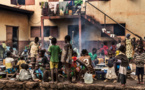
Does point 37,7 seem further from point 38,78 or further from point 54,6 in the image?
point 38,78

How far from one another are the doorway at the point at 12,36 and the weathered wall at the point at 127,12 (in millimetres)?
6292

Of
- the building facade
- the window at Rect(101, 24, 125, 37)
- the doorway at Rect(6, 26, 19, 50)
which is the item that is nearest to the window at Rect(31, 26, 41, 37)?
the building facade

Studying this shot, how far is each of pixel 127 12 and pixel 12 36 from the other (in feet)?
28.2

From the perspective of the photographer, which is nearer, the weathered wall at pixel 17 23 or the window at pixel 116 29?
the weathered wall at pixel 17 23

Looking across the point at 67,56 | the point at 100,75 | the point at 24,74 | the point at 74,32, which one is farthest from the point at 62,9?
the point at 67,56

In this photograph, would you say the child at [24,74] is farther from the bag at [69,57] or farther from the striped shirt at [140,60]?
the striped shirt at [140,60]

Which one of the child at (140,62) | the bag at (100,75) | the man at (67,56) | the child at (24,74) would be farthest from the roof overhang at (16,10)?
the child at (140,62)

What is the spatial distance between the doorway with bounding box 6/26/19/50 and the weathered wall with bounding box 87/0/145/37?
629cm

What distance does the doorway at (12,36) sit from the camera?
17959 millimetres

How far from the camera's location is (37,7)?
19.9 m

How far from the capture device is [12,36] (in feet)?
60.5

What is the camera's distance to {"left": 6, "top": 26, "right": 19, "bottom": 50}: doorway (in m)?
18.0

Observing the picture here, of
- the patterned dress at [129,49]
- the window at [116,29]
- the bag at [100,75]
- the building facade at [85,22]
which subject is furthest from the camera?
the window at [116,29]

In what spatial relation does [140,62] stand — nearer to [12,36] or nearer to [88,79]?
[88,79]
